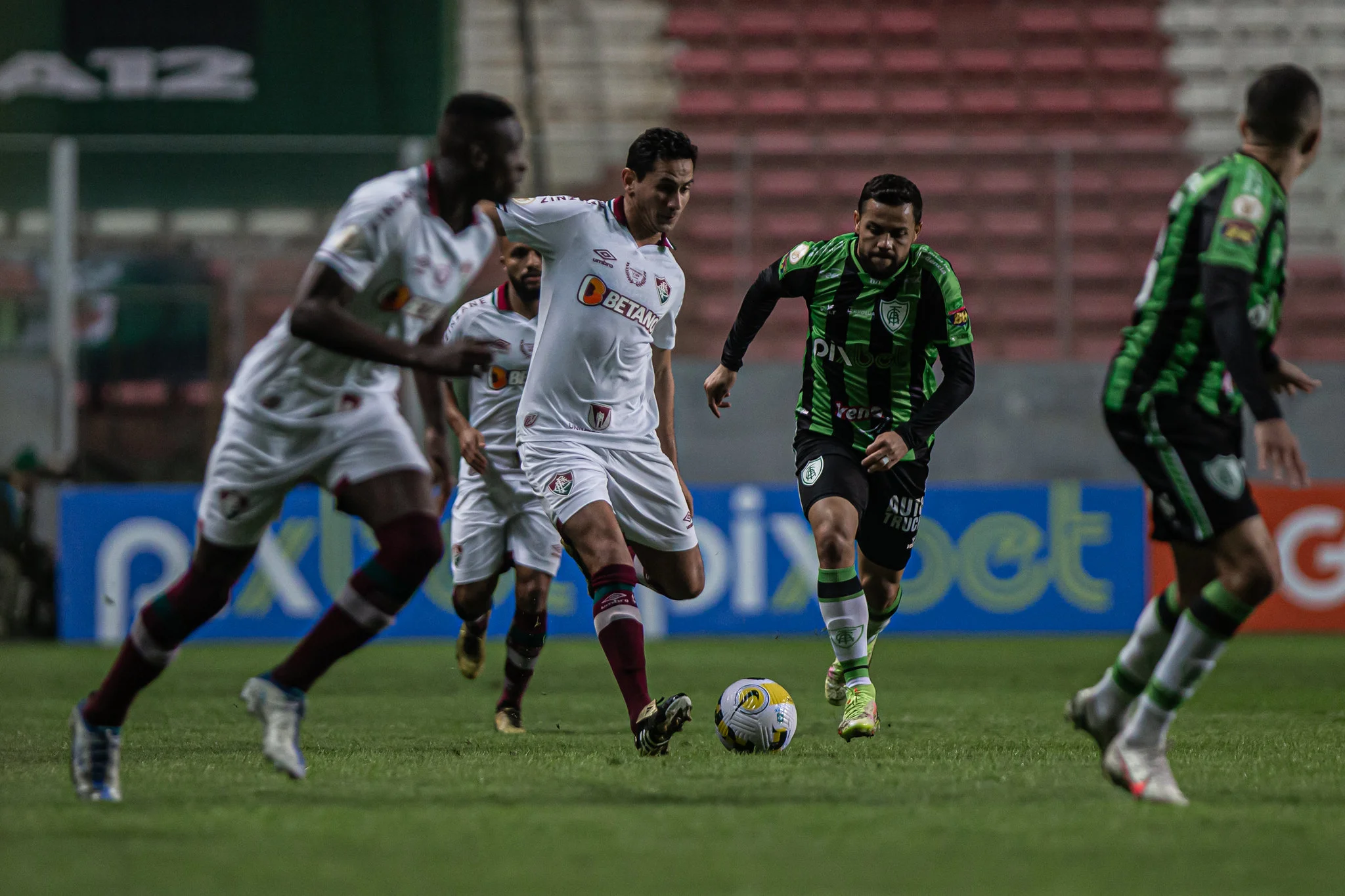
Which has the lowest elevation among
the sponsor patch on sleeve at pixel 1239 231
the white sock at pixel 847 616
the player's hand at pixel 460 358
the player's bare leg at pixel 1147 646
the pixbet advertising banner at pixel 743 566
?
the pixbet advertising banner at pixel 743 566

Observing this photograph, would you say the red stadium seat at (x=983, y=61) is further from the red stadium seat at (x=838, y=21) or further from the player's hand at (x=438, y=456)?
the player's hand at (x=438, y=456)

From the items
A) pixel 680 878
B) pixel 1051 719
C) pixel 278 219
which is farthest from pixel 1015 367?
pixel 680 878

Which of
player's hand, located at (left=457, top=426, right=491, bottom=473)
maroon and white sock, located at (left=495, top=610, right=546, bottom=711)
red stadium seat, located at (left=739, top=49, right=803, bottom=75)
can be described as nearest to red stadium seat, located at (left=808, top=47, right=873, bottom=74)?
red stadium seat, located at (left=739, top=49, right=803, bottom=75)

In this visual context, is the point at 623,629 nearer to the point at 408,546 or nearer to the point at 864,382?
the point at 408,546

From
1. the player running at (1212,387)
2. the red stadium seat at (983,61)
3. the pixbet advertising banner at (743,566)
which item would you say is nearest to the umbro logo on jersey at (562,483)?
the player running at (1212,387)

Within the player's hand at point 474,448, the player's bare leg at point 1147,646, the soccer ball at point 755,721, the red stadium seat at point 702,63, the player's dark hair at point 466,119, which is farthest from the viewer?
the red stadium seat at point 702,63

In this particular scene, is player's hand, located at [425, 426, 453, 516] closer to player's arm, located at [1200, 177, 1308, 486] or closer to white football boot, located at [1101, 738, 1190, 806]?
white football boot, located at [1101, 738, 1190, 806]

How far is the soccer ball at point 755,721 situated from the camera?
19.1 ft

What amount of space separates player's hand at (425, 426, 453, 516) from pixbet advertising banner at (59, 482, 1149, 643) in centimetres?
635

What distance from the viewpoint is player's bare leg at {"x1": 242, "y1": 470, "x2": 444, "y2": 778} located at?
15.1ft

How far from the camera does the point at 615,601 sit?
5715 millimetres

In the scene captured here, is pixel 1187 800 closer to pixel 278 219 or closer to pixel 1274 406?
pixel 1274 406

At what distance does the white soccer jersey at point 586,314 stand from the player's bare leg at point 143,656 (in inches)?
63.6

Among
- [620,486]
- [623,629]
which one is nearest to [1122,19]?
[620,486]
